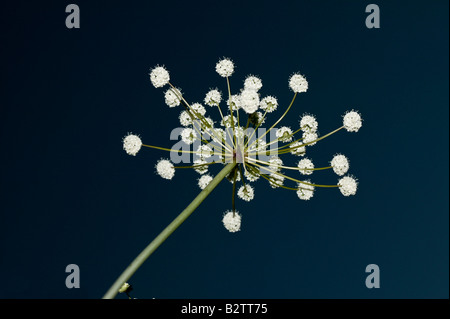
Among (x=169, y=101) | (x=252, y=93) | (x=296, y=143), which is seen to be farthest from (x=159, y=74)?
(x=296, y=143)

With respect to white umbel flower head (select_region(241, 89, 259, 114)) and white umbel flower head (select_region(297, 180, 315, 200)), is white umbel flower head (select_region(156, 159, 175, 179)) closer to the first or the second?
white umbel flower head (select_region(241, 89, 259, 114))

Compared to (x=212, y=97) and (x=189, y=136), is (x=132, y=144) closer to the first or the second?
(x=189, y=136)

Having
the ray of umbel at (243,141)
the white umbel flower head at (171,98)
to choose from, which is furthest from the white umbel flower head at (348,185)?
the white umbel flower head at (171,98)

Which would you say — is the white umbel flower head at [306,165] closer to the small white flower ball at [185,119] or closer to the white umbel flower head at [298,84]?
the white umbel flower head at [298,84]
